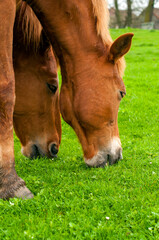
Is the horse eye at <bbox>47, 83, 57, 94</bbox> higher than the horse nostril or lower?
higher

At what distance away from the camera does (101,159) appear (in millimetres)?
3887

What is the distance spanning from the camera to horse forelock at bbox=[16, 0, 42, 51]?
414 cm

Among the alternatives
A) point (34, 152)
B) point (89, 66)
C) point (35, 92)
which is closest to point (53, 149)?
point (34, 152)

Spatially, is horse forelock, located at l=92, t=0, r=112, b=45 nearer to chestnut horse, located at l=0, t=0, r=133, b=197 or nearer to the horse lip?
chestnut horse, located at l=0, t=0, r=133, b=197

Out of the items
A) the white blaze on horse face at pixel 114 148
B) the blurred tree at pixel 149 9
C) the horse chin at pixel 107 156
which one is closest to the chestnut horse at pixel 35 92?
the horse chin at pixel 107 156

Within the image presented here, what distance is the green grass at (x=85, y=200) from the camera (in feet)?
8.33

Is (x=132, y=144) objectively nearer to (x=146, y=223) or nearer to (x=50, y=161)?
(x=50, y=161)

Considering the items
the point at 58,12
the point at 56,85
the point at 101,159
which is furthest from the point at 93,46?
the point at 101,159

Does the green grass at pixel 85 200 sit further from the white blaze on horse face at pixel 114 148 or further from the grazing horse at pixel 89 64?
the grazing horse at pixel 89 64

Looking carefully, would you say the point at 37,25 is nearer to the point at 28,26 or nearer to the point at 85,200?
the point at 28,26

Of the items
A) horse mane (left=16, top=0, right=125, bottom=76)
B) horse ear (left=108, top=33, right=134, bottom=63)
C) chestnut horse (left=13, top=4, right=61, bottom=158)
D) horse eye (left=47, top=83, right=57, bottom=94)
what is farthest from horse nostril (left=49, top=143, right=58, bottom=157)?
horse ear (left=108, top=33, right=134, bottom=63)

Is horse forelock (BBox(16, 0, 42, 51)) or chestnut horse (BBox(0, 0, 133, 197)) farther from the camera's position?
horse forelock (BBox(16, 0, 42, 51))

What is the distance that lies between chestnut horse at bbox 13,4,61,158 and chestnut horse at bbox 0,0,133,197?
508 mm

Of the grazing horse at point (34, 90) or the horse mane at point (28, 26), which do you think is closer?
the horse mane at point (28, 26)
